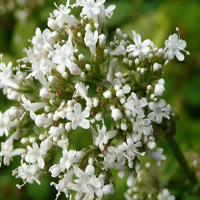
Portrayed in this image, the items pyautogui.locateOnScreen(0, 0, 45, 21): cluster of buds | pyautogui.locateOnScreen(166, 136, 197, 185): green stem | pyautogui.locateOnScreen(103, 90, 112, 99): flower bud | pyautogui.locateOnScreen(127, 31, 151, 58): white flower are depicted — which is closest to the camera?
pyautogui.locateOnScreen(103, 90, 112, 99): flower bud

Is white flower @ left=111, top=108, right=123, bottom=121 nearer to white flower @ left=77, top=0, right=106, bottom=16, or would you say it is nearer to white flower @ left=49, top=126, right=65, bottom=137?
white flower @ left=49, top=126, right=65, bottom=137

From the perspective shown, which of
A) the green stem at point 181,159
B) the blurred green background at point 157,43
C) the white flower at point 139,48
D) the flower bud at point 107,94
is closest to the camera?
the flower bud at point 107,94

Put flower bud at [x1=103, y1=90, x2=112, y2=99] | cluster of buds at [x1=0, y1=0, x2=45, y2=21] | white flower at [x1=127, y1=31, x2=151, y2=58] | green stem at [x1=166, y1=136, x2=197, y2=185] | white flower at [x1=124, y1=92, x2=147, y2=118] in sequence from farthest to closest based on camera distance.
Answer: cluster of buds at [x1=0, y1=0, x2=45, y2=21], green stem at [x1=166, y1=136, x2=197, y2=185], white flower at [x1=127, y1=31, x2=151, y2=58], flower bud at [x1=103, y1=90, x2=112, y2=99], white flower at [x1=124, y1=92, x2=147, y2=118]

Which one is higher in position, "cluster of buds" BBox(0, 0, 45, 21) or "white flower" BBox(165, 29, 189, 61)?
"cluster of buds" BBox(0, 0, 45, 21)

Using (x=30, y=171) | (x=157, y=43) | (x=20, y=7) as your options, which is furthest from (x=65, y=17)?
(x=20, y=7)

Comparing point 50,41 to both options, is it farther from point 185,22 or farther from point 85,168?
point 185,22

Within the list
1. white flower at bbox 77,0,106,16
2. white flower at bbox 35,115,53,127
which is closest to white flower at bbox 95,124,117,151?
white flower at bbox 35,115,53,127

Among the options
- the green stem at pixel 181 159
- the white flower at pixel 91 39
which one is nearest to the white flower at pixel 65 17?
the white flower at pixel 91 39

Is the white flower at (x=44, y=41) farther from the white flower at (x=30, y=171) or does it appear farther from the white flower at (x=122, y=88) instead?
the white flower at (x=30, y=171)
